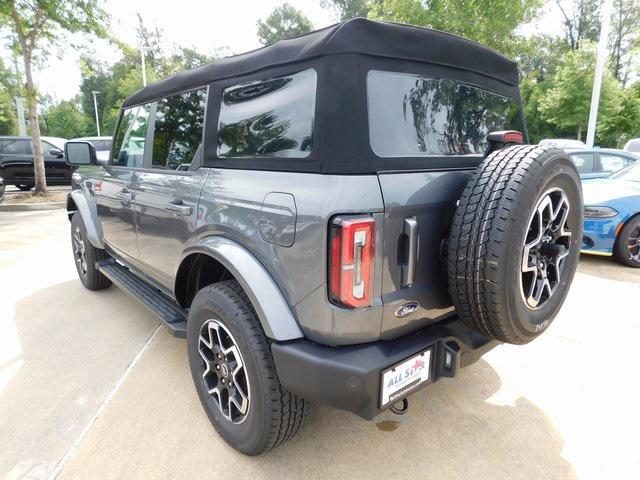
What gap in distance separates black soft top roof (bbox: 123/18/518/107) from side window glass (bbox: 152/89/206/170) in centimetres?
12

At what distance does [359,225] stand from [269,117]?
77cm

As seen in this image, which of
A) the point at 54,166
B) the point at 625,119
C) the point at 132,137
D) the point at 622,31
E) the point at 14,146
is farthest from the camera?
the point at 622,31

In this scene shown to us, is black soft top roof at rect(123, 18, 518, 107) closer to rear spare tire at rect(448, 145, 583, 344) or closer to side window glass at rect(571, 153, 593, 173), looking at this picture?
rear spare tire at rect(448, 145, 583, 344)

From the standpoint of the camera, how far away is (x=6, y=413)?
7.70 ft

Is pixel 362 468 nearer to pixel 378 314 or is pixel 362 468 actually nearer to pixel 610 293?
pixel 378 314

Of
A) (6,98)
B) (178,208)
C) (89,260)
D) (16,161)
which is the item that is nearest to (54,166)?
(16,161)

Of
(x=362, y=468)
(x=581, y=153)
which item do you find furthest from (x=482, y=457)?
(x=581, y=153)

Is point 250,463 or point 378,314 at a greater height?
point 378,314

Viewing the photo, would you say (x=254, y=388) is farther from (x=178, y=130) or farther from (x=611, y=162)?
(x=611, y=162)

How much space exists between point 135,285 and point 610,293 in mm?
4554

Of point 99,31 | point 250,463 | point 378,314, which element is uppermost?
point 99,31

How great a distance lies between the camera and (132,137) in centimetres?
329

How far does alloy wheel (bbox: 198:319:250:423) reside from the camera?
6.41ft

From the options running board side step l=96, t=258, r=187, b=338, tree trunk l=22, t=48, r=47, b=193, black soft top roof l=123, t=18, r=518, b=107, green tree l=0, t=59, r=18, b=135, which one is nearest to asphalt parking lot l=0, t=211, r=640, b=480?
running board side step l=96, t=258, r=187, b=338
